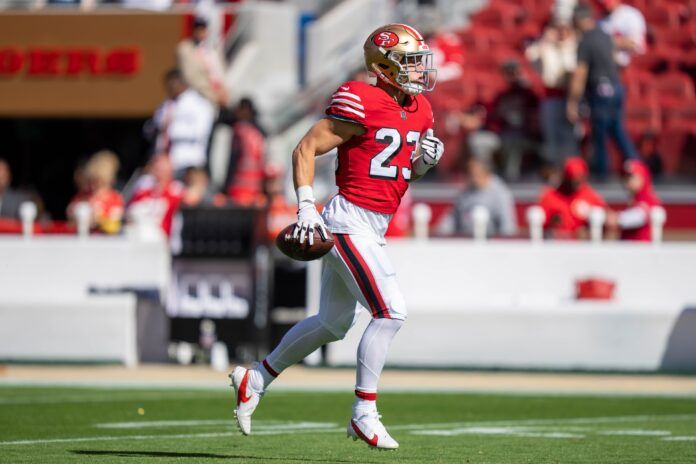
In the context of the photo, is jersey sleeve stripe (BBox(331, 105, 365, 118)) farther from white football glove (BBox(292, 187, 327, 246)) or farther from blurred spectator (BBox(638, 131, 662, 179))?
blurred spectator (BBox(638, 131, 662, 179))

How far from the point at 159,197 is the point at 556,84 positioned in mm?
4800

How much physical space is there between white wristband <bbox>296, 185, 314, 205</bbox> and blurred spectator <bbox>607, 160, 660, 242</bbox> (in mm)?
7724

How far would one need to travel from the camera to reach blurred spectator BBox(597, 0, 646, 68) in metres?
18.3

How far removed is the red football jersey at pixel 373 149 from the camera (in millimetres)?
7484

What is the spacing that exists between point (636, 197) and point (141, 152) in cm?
901

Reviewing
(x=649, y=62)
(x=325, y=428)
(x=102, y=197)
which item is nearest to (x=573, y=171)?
(x=649, y=62)

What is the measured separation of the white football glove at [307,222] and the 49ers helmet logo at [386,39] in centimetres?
86

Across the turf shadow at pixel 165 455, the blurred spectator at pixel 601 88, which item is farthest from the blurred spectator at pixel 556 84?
the turf shadow at pixel 165 455

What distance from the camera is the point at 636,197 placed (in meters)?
14.8

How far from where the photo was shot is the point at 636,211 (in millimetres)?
14656

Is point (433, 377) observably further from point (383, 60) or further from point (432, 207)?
point (383, 60)

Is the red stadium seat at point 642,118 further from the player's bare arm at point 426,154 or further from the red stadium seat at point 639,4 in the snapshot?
the player's bare arm at point 426,154

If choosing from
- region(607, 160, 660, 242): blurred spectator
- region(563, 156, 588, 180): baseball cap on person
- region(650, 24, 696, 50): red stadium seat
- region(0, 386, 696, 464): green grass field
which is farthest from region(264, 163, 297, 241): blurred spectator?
region(650, 24, 696, 50): red stadium seat

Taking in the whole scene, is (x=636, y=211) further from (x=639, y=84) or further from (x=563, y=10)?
(x=563, y=10)
